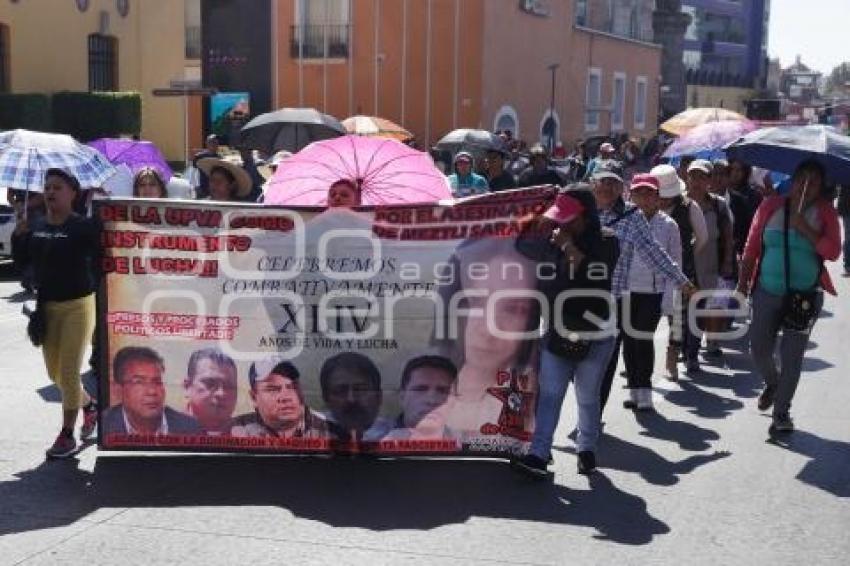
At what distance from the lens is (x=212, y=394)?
6254 mm

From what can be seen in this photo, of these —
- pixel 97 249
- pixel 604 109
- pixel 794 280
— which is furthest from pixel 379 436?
pixel 604 109

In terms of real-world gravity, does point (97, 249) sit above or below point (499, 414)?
above

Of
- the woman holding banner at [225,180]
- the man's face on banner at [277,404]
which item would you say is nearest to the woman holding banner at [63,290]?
the man's face on banner at [277,404]

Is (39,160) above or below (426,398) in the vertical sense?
above

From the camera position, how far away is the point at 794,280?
7.08 meters

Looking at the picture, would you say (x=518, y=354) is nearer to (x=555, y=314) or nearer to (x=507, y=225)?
(x=555, y=314)

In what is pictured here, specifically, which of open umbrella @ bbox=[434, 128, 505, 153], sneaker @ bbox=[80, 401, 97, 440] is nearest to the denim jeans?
sneaker @ bbox=[80, 401, 97, 440]

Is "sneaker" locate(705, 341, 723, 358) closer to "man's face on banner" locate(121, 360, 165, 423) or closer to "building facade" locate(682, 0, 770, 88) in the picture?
"man's face on banner" locate(121, 360, 165, 423)

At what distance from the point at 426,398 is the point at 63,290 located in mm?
2243

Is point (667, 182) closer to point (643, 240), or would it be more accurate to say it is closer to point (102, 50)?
point (643, 240)

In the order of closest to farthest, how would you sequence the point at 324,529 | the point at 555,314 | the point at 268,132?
the point at 324,529 → the point at 555,314 → the point at 268,132

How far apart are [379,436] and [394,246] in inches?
43.1

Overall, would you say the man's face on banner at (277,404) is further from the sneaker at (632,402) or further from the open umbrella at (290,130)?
the open umbrella at (290,130)

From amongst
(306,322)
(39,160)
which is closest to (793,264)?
(306,322)
